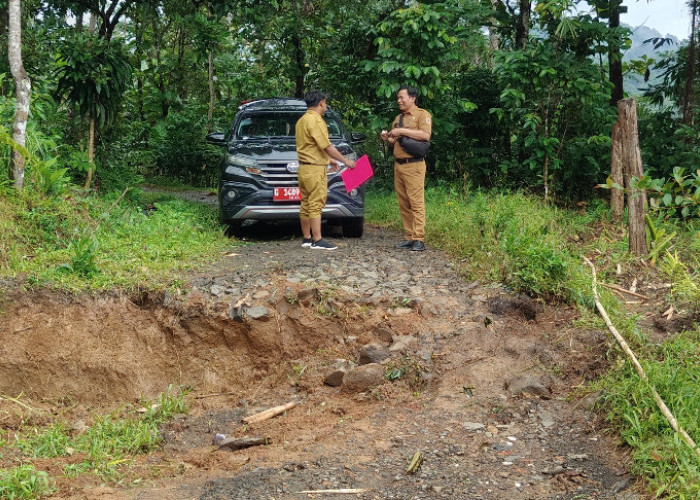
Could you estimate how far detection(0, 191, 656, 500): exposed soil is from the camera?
14.0 ft

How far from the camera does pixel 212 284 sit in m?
6.81

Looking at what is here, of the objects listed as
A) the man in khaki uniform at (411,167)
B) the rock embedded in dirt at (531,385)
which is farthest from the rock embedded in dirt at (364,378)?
the man in khaki uniform at (411,167)

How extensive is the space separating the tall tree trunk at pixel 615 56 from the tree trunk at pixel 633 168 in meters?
3.76

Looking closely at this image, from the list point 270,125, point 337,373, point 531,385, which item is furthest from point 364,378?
point 270,125

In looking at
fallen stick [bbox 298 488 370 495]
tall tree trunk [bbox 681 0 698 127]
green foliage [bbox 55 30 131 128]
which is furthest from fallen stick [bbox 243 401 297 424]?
tall tree trunk [bbox 681 0 698 127]

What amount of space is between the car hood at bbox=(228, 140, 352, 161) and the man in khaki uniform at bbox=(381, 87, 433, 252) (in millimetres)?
1172

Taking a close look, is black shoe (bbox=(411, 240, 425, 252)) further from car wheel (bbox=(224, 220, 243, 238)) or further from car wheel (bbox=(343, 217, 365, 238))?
car wheel (bbox=(224, 220, 243, 238))

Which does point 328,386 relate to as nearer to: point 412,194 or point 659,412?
point 659,412

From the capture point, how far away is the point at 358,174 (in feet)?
27.7

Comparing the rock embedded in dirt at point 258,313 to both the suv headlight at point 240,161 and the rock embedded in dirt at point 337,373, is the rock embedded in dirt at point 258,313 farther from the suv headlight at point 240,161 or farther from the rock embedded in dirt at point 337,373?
the suv headlight at point 240,161

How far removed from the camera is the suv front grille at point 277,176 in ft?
28.6

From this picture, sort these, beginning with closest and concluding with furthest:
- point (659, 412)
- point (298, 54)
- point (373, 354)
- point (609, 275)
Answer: point (659, 412)
point (373, 354)
point (609, 275)
point (298, 54)

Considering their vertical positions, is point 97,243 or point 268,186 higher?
point 268,186

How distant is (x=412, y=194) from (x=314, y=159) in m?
1.22
